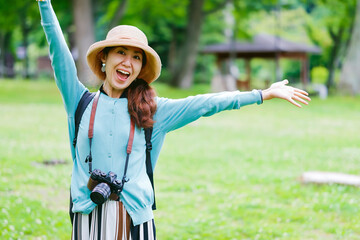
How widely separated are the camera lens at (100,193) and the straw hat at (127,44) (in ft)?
2.65

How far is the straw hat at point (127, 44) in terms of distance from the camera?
9.57 feet

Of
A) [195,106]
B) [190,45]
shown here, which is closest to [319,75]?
[190,45]

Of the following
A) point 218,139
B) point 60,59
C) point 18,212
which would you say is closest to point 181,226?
point 18,212

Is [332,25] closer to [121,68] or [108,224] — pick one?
[121,68]

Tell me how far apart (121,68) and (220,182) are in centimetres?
576

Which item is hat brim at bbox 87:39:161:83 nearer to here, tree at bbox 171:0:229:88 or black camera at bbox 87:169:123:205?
black camera at bbox 87:169:123:205

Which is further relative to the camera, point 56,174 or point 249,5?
point 249,5

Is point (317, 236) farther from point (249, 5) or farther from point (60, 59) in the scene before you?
point (249, 5)

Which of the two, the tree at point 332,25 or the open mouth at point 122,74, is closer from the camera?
the open mouth at point 122,74

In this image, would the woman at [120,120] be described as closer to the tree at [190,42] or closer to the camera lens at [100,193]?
the camera lens at [100,193]

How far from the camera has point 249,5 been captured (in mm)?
29391

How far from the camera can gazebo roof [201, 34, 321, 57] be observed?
31498mm

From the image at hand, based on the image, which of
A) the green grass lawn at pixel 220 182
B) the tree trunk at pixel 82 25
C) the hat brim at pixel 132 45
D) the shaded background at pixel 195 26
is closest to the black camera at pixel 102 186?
the hat brim at pixel 132 45

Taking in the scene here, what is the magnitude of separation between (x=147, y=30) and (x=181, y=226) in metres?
32.2
